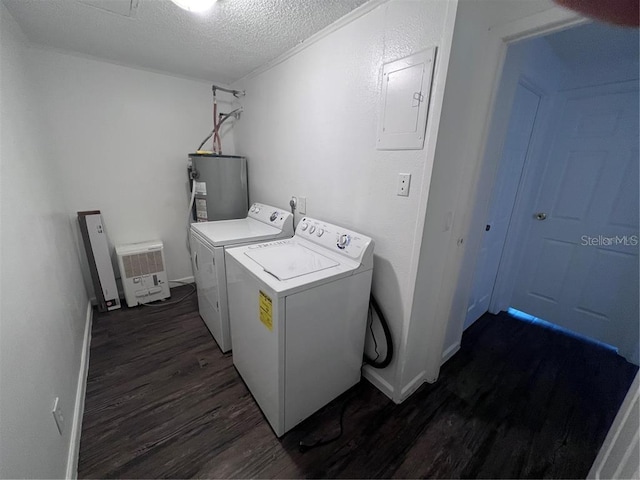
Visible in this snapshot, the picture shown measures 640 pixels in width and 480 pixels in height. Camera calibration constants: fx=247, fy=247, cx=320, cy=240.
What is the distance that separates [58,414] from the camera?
1071mm

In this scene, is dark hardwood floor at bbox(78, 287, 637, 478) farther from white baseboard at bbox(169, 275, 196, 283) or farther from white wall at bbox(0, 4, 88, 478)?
white baseboard at bbox(169, 275, 196, 283)

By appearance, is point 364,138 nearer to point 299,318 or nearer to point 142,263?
point 299,318

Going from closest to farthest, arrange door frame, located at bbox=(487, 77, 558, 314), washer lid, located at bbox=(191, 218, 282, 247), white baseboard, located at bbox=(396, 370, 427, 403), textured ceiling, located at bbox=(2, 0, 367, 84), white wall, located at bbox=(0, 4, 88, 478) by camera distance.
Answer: white wall, located at bbox=(0, 4, 88, 478), textured ceiling, located at bbox=(2, 0, 367, 84), white baseboard, located at bbox=(396, 370, 427, 403), washer lid, located at bbox=(191, 218, 282, 247), door frame, located at bbox=(487, 77, 558, 314)

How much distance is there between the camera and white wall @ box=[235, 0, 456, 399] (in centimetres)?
118

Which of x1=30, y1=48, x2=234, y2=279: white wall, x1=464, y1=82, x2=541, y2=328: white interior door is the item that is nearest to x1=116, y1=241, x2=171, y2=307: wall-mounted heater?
x1=30, y1=48, x2=234, y2=279: white wall

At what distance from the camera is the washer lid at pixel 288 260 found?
1.26 m

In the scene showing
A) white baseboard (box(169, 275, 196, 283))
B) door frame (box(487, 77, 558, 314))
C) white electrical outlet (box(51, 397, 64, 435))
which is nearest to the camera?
white electrical outlet (box(51, 397, 64, 435))

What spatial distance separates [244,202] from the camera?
2654 mm

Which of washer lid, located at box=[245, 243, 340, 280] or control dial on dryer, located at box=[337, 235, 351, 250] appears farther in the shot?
control dial on dryer, located at box=[337, 235, 351, 250]

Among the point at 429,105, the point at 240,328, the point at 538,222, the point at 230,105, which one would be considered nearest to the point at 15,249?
the point at 240,328

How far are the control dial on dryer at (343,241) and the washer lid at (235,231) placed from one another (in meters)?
0.67

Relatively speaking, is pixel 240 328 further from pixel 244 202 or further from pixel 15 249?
pixel 244 202

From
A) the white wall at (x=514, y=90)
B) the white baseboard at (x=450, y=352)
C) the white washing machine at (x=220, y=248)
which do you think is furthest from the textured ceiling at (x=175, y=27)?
the white baseboard at (x=450, y=352)

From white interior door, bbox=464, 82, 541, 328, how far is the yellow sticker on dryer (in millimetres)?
1648
